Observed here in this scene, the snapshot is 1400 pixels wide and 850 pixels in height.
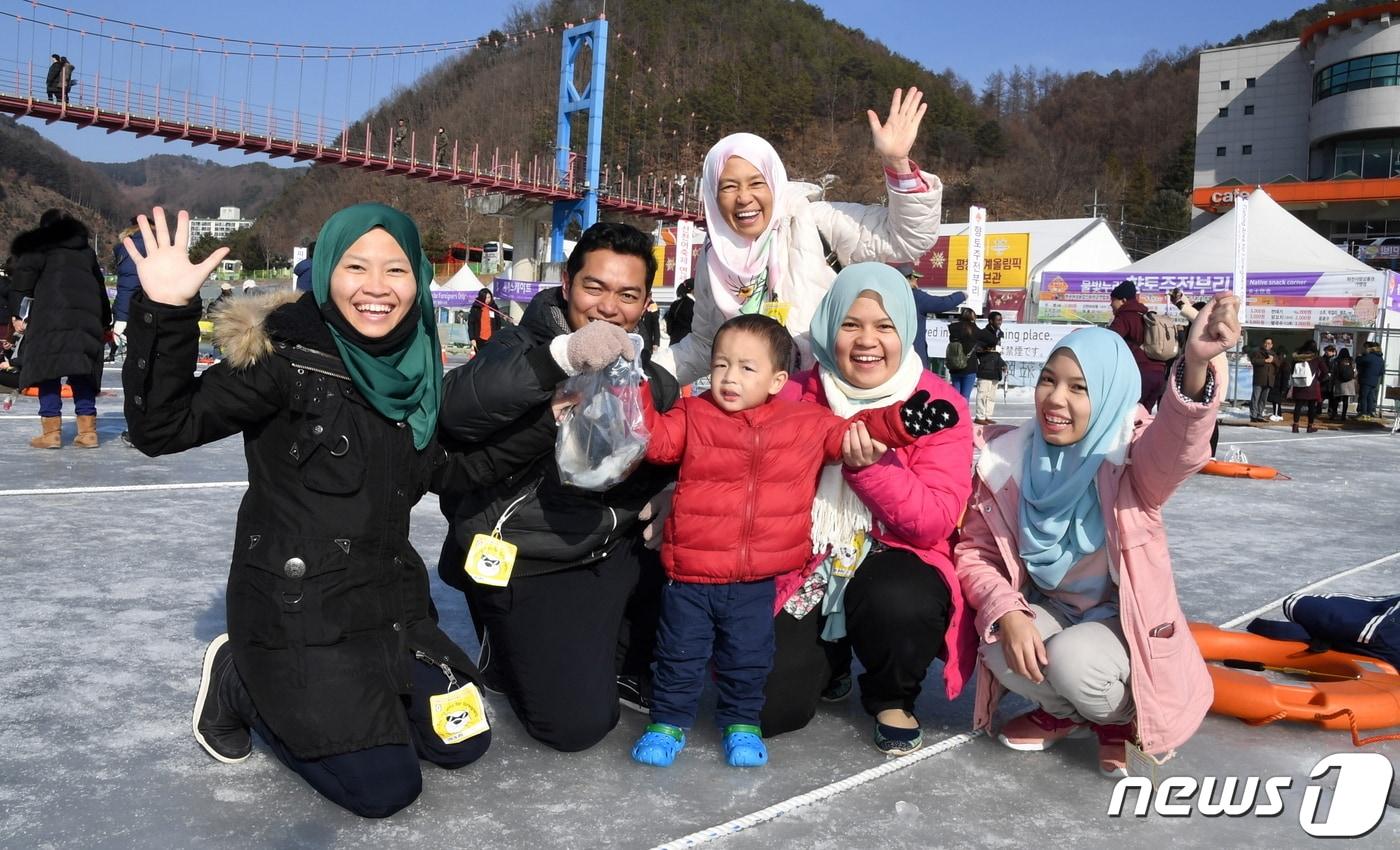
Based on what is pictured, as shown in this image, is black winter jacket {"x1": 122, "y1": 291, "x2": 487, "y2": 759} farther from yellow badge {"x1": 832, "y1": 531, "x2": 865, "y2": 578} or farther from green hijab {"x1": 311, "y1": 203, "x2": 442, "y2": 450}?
yellow badge {"x1": 832, "y1": 531, "x2": 865, "y2": 578}

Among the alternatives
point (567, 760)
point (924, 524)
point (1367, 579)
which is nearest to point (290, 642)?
point (567, 760)

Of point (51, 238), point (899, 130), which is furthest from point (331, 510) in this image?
point (51, 238)

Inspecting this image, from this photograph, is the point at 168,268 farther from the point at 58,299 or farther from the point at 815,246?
the point at 58,299

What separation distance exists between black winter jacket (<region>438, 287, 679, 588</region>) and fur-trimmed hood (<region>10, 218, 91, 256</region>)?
183 inches

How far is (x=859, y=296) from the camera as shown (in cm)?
240

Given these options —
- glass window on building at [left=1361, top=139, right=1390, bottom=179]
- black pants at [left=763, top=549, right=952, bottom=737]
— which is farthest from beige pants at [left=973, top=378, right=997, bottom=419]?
glass window on building at [left=1361, top=139, right=1390, bottom=179]

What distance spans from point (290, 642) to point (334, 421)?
0.43 m

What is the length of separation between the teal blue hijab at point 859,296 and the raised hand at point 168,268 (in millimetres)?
1347

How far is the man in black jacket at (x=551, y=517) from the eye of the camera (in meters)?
2.20

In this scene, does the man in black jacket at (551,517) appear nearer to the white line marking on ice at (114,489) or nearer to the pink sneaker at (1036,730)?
the pink sneaker at (1036,730)

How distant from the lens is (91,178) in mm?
77000

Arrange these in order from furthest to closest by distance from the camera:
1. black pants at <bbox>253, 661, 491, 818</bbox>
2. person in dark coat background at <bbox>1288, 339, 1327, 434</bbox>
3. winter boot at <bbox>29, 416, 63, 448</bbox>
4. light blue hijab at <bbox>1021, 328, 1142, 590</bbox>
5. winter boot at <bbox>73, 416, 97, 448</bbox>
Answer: person in dark coat background at <bbox>1288, 339, 1327, 434</bbox>
winter boot at <bbox>73, 416, 97, 448</bbox>
winter boot at <bbox>29, 416, 63, 448</bbox>
light blue hijab at <bbox>1021, 328, 1142, 590</bbox>
black pants at <bbox>253, 661, 491, 818</bbox>

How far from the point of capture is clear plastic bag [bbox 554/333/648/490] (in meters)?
2.14

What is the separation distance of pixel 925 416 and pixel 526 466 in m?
0.91
